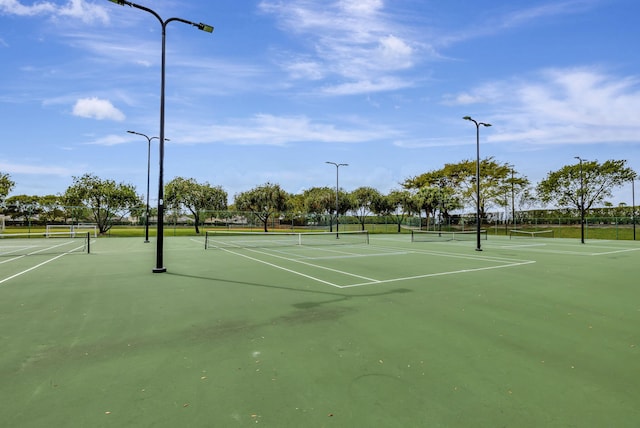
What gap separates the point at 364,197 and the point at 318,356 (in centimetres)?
5498

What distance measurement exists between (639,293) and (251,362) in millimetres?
8914

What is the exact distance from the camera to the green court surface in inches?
110

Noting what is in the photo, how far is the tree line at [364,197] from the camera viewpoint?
35009 millimetres

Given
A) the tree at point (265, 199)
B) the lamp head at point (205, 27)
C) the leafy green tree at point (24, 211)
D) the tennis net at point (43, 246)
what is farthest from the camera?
the tree at point (265, 199)

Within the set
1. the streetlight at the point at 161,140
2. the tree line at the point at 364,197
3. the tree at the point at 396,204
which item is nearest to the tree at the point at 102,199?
the tree line at the point at 364,197

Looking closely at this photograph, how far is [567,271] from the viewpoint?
11102 mm

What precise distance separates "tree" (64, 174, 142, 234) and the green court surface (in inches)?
1190

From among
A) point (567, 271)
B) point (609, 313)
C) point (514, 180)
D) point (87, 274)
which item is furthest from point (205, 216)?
point (514, 180)

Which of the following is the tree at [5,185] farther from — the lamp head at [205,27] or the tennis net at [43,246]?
the lamp head at [205,27]

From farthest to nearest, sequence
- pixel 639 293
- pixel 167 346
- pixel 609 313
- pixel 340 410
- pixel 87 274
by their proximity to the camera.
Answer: pixel 87 274 → pixel 639 293 → pixel 609 313 → pixel 167 346 → pixel 340 410

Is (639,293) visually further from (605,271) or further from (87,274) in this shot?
(87,274)

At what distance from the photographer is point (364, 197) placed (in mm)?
58188

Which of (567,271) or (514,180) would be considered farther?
(514,180)

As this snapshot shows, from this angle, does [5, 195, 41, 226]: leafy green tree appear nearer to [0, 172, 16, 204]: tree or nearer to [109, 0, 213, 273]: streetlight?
[0, 172, 16, 204]: tree
